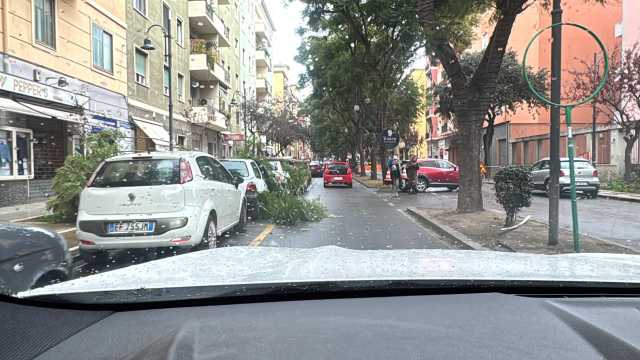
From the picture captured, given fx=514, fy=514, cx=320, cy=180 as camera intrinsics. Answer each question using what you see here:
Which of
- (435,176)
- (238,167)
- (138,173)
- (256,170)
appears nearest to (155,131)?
(256,170)

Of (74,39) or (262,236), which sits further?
(74,39)

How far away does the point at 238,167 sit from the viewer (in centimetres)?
1255

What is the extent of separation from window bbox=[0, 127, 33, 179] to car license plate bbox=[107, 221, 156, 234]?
334 inches

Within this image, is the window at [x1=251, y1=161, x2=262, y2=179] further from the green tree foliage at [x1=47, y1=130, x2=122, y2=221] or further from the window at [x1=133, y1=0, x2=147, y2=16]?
the window at [x1=133, y1=0, x2=147, y2=16]

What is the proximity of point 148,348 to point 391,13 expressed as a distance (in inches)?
526

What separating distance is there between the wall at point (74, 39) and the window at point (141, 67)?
1.72m

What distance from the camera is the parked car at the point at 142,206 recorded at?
22.4ft

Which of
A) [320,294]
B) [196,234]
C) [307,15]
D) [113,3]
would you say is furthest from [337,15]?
[320,294]

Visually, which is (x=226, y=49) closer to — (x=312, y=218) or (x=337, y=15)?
(x=337, y=15)

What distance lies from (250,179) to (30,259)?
871 cm

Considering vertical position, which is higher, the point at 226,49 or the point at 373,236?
the point at 226,49

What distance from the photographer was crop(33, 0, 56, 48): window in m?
14.9

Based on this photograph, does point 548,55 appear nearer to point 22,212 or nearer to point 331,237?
point 331,237

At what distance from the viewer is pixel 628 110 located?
25.9m
